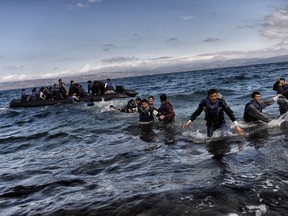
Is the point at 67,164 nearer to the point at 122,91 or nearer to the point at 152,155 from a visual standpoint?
the point at 152,155

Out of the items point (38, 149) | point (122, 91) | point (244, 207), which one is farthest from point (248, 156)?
point (122, 91)

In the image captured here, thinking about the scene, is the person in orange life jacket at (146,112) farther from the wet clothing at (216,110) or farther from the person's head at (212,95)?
the person's head at (212,95)

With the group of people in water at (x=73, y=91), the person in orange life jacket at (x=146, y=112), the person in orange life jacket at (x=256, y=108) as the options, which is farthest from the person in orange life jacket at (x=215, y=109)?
the group of people in water at (x=73, y=91)

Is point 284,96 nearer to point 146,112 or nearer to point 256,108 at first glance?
point 256,108

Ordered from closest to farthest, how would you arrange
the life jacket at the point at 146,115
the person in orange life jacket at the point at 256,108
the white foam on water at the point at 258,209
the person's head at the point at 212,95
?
the white foam on water at the point at 258,209, the person's head at the point at 212,95, the person in orange life jacket at the point at 256,108, the life jacket at the point at 146,115

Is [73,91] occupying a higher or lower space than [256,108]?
higher

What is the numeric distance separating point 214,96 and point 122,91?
67.8 ft

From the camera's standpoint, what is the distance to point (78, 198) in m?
6.53

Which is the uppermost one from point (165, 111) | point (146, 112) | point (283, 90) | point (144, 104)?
point (283, 90)

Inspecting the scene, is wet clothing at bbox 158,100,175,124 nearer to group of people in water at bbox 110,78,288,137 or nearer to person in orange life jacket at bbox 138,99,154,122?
group of people in water at bbox 110,78,288,137

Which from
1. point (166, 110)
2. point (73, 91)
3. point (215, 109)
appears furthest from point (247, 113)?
point (73, 91)

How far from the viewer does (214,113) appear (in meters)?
9.48

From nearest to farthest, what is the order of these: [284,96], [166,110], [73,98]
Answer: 1. [284,96]
2. [166,110]
3. [73,98]

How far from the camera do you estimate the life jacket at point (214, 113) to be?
9363mm
